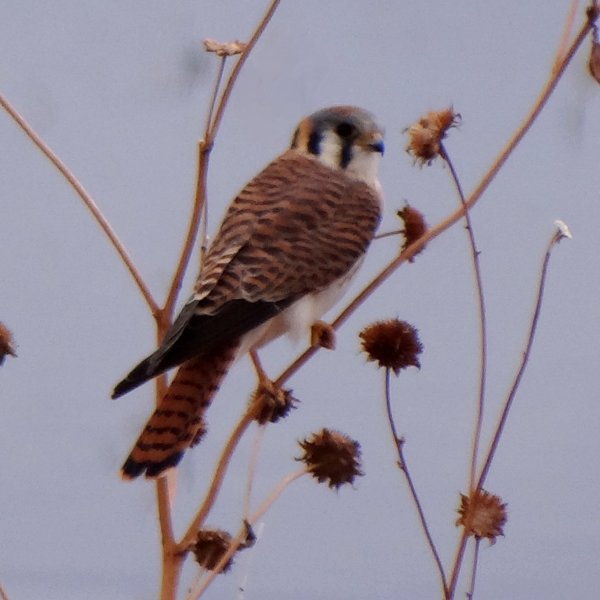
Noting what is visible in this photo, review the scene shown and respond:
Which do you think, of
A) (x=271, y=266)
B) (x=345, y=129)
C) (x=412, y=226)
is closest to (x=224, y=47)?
(x=412, y=226)

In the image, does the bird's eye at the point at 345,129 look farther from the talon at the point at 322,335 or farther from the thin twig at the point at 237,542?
the thin twig at the point at 237,542

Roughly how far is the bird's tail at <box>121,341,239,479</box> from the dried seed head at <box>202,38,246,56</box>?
0.35 meters

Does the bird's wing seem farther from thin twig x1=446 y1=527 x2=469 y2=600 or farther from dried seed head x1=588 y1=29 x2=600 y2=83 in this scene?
dried seed head x1=588 y1=29 x2=600 y2=83

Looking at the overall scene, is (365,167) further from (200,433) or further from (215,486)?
(215,486)

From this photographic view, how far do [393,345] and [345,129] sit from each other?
Result: 2.06 feet

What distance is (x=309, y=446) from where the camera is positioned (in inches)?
41.7

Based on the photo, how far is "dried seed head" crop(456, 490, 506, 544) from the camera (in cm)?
93

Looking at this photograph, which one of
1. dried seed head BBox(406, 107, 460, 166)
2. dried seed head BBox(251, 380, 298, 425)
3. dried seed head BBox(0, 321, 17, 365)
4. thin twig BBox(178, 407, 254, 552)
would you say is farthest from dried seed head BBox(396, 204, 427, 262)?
dried seed head BBox(0, 321, 17, 365)

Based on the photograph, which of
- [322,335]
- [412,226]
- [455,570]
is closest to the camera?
[455,570]

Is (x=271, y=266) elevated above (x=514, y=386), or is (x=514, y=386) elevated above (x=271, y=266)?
(x=271, y=266)

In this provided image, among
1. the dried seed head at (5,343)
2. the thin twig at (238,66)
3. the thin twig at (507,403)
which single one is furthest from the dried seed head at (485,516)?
the dried seed head at (5,343)

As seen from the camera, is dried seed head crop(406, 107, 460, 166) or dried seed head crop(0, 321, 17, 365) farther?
dried seed head crop(0, 321, 17, 365)

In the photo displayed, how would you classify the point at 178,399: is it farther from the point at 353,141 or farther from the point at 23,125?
the point at 353,141

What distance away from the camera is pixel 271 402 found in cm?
101
